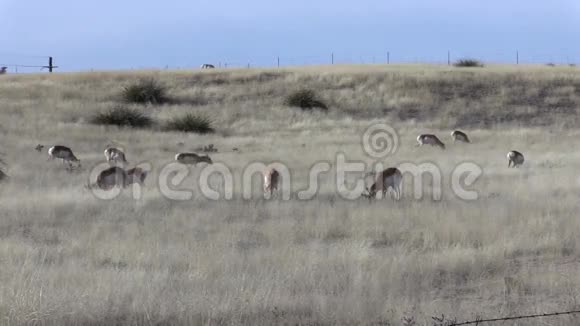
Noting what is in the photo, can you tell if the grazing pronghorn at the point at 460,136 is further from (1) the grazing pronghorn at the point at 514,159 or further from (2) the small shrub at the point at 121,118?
(2) the small shrub at the point at 121,118

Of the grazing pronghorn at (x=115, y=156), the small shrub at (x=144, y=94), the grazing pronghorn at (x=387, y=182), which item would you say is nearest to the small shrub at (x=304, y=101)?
the small shrub at (x=144, y=94)

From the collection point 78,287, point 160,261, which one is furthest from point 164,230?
point 78,287

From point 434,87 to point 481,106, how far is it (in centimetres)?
417

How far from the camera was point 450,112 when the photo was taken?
39219 mm

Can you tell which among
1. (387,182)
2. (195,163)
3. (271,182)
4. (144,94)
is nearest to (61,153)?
(195,163)

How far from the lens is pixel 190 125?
3281cm

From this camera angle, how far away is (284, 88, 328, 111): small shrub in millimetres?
39344

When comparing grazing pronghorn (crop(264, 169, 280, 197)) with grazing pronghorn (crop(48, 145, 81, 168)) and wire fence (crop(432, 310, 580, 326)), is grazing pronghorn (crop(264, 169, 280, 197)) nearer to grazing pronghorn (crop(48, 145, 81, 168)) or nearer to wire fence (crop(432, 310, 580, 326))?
grazing pronghorn (crop(48, 145, 81, 168))

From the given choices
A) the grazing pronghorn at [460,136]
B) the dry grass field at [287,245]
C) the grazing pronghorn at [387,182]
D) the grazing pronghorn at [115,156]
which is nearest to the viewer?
the dry grass field at [287,245]

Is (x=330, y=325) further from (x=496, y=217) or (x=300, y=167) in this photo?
(x=300, y=167)

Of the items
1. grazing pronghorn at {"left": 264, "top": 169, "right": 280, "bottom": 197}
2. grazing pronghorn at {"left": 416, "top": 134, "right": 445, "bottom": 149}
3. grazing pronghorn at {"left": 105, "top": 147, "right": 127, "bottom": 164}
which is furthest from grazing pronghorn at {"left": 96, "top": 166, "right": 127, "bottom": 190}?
grazing pronghorn at {"left": 416, "top": 134, "right": 445, "bottom": 149}

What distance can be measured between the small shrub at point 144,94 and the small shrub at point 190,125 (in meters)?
6.06

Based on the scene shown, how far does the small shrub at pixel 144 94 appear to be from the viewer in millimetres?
39156

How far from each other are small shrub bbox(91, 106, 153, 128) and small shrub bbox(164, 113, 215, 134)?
1.33 metres
